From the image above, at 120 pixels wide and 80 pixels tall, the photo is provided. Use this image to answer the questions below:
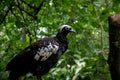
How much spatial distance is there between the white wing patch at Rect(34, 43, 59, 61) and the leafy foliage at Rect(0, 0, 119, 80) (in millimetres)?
221

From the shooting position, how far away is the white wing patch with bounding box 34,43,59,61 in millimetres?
5293

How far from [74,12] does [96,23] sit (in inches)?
17.2

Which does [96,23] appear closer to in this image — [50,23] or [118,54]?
[50,23]

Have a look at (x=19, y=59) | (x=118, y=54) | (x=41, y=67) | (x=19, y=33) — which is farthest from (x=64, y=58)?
(x=118, y=54)

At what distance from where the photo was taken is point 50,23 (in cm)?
579

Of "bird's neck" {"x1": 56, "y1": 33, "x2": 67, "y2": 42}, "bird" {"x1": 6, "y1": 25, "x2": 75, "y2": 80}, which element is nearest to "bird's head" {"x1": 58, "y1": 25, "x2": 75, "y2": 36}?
"bird's neck" {"x1": 56, "y1": 33, "x2": 67, "y2": 42}

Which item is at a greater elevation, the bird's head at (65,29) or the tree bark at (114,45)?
the tree bark at (114,45)

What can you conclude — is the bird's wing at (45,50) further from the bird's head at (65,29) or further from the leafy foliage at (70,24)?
the bird's head at (65,29)

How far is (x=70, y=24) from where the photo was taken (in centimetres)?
605

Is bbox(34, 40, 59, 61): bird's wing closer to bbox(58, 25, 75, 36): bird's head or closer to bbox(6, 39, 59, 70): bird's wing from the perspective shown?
bbox(6, 39, 59, 70): bird's wing

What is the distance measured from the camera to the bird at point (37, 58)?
5156 millimetres

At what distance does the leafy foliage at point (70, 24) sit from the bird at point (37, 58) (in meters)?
0.13

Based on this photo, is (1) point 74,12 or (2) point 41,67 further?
(1) point 74,12

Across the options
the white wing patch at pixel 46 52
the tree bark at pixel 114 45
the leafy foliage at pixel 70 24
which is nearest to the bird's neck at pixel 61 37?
the leafy foliage at pixel 70 24
